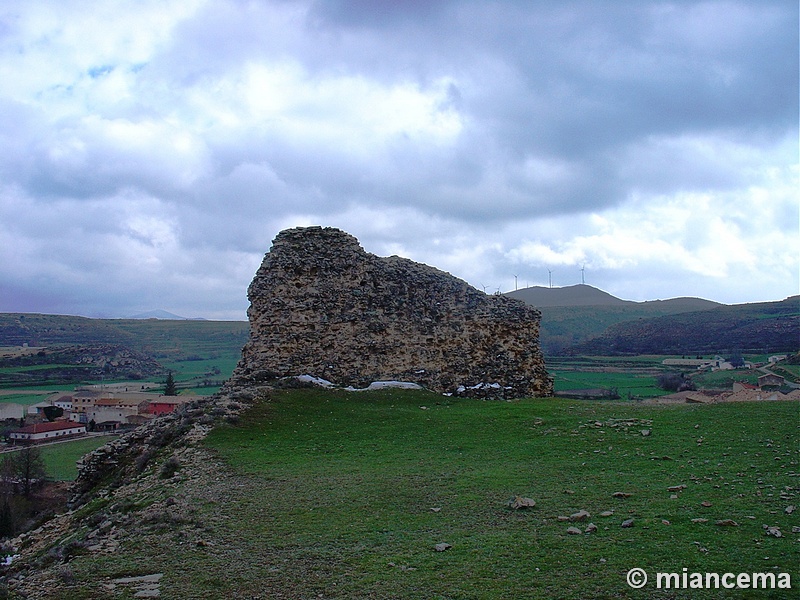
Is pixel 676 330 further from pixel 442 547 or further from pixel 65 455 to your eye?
pixel 442 547

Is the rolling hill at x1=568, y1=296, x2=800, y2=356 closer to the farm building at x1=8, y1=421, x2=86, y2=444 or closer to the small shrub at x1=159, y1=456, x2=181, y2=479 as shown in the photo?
the farm building at x1=8, y1=421, x2=86, y2=444

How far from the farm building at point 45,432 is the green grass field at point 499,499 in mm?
30729

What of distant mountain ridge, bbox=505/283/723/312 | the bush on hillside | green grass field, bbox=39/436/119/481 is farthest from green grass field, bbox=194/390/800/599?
distant mountain ridge, bbox=505/283/723/312

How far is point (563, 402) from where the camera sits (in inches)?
765

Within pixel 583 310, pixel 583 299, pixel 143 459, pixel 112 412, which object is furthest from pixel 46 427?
pixel 583 299

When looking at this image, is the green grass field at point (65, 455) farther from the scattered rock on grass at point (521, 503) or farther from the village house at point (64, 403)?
the scattered rock on grass at point (521, 503)

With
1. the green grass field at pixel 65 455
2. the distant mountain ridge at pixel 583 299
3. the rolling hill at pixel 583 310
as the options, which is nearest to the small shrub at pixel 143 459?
the green grass field at pixel 65 455

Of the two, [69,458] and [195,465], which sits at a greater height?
[195,465]

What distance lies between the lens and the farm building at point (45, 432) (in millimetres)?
39472

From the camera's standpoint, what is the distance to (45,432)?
40531mm

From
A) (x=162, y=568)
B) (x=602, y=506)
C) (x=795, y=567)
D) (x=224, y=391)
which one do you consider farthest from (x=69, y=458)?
(x=795, y=567)

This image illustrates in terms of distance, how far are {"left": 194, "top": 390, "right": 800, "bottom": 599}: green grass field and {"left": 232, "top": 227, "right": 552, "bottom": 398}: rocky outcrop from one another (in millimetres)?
4260

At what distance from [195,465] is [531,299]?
147977 millimetres

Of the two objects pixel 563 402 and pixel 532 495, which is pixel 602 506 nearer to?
pixel 532 495
